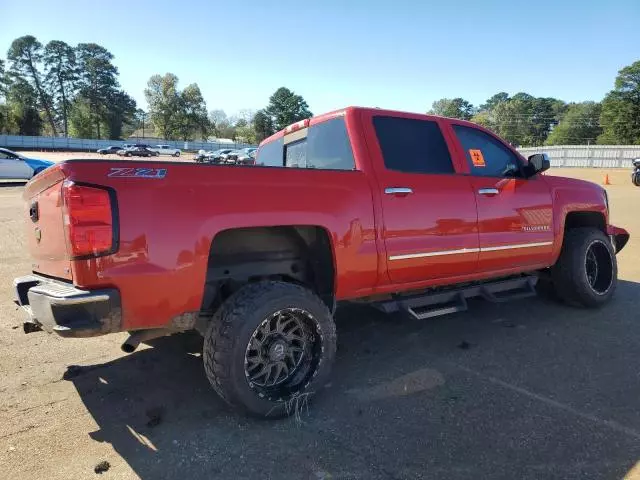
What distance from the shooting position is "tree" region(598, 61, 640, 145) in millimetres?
73625

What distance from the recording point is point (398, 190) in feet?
11.8

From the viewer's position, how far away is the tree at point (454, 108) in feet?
412

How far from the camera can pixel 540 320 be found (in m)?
4.96

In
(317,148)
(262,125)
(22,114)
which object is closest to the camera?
(317,148)

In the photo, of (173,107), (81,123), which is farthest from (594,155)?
(81,123)

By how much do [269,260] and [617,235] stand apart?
4.70 metres

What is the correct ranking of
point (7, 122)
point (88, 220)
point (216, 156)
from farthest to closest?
point (7, 122) → point (216, 156) → point (88, 220)

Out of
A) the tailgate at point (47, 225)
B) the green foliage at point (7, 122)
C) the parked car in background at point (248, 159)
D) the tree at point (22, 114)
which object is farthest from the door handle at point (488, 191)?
the tree at point (22, 114)

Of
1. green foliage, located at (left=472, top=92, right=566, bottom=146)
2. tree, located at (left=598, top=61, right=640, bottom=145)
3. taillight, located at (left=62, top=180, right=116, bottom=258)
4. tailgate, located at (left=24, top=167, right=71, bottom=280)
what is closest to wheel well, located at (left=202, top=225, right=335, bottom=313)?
taillight, located at (left=62, top=180, right=116, bottom=258)

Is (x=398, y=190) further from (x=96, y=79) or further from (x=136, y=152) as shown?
(x=96, y=79)

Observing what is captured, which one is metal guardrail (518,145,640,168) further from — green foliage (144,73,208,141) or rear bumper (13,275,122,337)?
green foliage (144,73,208,141)

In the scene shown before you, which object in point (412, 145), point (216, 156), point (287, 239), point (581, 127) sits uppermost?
point (581, 127)

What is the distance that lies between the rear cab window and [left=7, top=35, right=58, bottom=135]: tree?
356 feet

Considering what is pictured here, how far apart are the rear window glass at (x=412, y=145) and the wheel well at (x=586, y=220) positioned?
2.17 m
